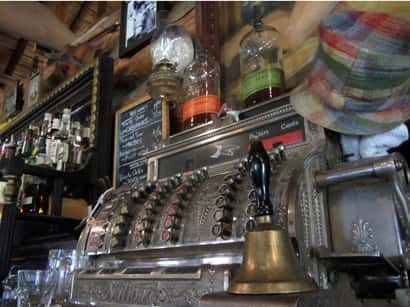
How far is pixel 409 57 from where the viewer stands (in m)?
0.97

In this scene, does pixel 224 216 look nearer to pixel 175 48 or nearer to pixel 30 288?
pixel 30 288

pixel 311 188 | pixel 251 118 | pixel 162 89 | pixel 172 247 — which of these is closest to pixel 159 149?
pixel 162 89

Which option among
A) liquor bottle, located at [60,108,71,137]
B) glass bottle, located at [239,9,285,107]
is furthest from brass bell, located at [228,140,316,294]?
liquor bottle, located at [60,108,71,137]

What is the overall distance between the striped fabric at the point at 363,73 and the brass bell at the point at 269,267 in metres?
0.48

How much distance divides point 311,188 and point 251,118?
497mm

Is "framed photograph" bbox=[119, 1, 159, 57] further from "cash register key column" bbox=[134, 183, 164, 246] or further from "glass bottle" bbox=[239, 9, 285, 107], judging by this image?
"cash register key column" bbox=[134, 183, 164, 246]

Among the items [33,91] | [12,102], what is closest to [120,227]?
[33,91]

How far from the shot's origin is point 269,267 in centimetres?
73

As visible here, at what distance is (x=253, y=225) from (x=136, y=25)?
2.41 m

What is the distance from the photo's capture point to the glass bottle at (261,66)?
1.51m

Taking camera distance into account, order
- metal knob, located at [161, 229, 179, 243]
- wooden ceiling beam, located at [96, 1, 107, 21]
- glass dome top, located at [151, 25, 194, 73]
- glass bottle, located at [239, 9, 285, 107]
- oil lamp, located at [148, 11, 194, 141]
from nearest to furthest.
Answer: metal knob, located at [161, 229, 179, 243] < glass bottle, located at [239, 9, 285, 107] < oil lamp, located at [148, 11, 194, 141] < glass dome top, located at [151, 25, 194, 73] < wooden ceiling beam, located at [96, 1, 107, 21]

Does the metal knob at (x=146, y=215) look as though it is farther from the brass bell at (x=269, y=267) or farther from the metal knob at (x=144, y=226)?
the brass bell at (x=269, y=267)

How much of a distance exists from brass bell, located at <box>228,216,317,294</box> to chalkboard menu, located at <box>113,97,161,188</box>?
152 cm

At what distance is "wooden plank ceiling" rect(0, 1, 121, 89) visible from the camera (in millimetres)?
3994
